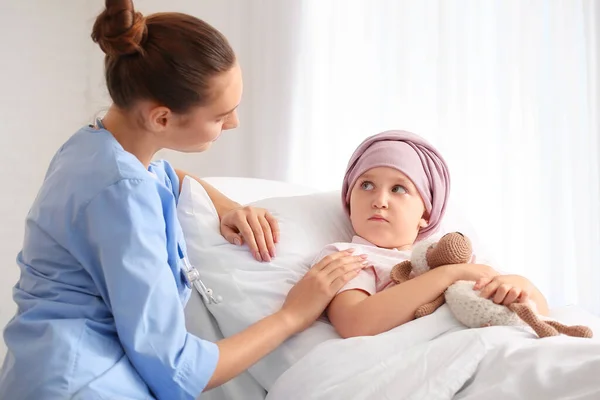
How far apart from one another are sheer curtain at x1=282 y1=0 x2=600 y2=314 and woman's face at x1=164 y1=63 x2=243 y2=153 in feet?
4.69

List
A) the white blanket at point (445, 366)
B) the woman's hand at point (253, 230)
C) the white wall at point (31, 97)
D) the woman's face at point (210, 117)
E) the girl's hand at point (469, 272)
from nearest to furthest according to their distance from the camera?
the white blanket at point (445, 366) < the woman's face at point (210, 117) < the girl's hand at point (469, 272) < the woman's hand at point (253, 230) < the white wall at point (31, 97)

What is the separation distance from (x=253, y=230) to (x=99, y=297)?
51cm

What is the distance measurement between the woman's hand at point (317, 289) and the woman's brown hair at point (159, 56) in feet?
1.52

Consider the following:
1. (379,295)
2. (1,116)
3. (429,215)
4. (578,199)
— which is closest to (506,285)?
(379,295)

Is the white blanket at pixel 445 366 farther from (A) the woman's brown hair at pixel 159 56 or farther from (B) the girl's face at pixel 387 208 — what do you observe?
(A) the woman's brown hair at pixel 159 56

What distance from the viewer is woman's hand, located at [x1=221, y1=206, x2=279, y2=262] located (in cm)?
160

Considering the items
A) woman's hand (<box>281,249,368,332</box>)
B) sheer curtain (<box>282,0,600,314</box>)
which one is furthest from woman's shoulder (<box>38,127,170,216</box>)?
sheer curtain (<box>282,0,600,314</box>)

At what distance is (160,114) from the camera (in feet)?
3.92

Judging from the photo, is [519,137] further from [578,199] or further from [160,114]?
[160,114]

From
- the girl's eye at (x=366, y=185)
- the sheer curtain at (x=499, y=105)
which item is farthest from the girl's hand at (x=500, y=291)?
the sheer curtain at (x=499, y=105)

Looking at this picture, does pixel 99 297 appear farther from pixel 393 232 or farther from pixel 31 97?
pixel 31 97

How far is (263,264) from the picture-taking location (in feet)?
5.24

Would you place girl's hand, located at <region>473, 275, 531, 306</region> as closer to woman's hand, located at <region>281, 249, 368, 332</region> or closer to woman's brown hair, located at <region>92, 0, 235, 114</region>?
woman's hand, located at <region>281, 249, 368, 332</region>

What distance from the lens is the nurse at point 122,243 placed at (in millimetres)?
1113
